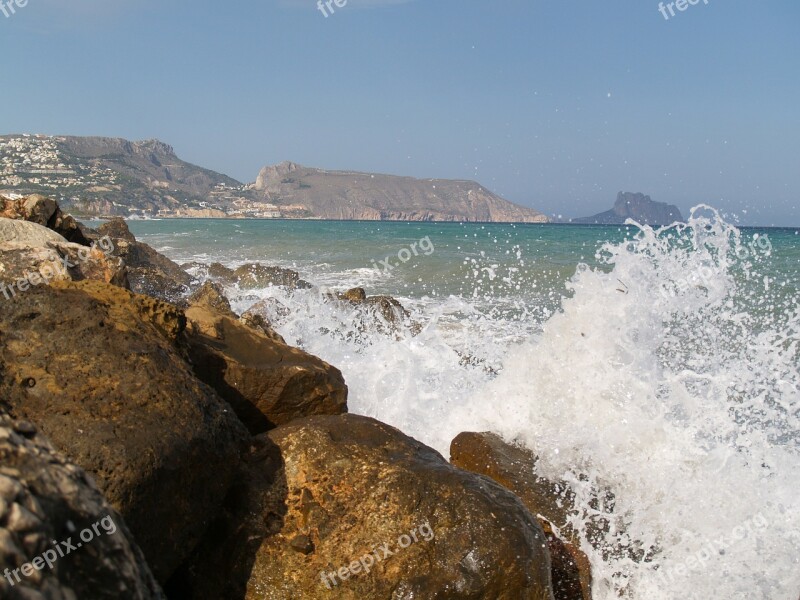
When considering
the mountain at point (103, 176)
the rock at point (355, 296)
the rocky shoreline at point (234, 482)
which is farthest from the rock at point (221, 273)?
the mountain at point (103, 176)

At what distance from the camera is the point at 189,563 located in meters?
2.92

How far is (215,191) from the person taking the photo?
14688cm

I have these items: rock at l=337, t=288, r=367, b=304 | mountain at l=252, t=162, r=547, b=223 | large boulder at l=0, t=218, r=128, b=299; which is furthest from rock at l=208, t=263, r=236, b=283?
mountain at l=252, t=162, r=547, b=223

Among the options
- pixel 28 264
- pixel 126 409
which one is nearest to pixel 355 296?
pixel 28 264

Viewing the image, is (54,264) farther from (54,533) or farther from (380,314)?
(380,314)

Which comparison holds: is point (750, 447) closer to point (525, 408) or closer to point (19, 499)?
point (525, 408)

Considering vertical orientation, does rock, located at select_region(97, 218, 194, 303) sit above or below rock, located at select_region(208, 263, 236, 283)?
above

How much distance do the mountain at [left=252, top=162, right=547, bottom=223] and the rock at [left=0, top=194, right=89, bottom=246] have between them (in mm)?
104635

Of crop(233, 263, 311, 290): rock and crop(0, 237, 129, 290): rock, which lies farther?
crop(233, 263, 311, 290): rock

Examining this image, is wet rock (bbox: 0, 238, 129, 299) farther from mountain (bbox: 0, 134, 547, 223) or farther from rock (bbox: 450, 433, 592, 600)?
mountain (bbox: 0, 134, 547, 223)

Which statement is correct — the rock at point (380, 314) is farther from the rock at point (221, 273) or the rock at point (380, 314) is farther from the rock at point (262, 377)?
the rock at point (262, 377)

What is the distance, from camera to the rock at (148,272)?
36.9 feet

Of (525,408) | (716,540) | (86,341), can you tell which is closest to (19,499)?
(86,341)

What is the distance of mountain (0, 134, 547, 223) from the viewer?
93.6 meters
